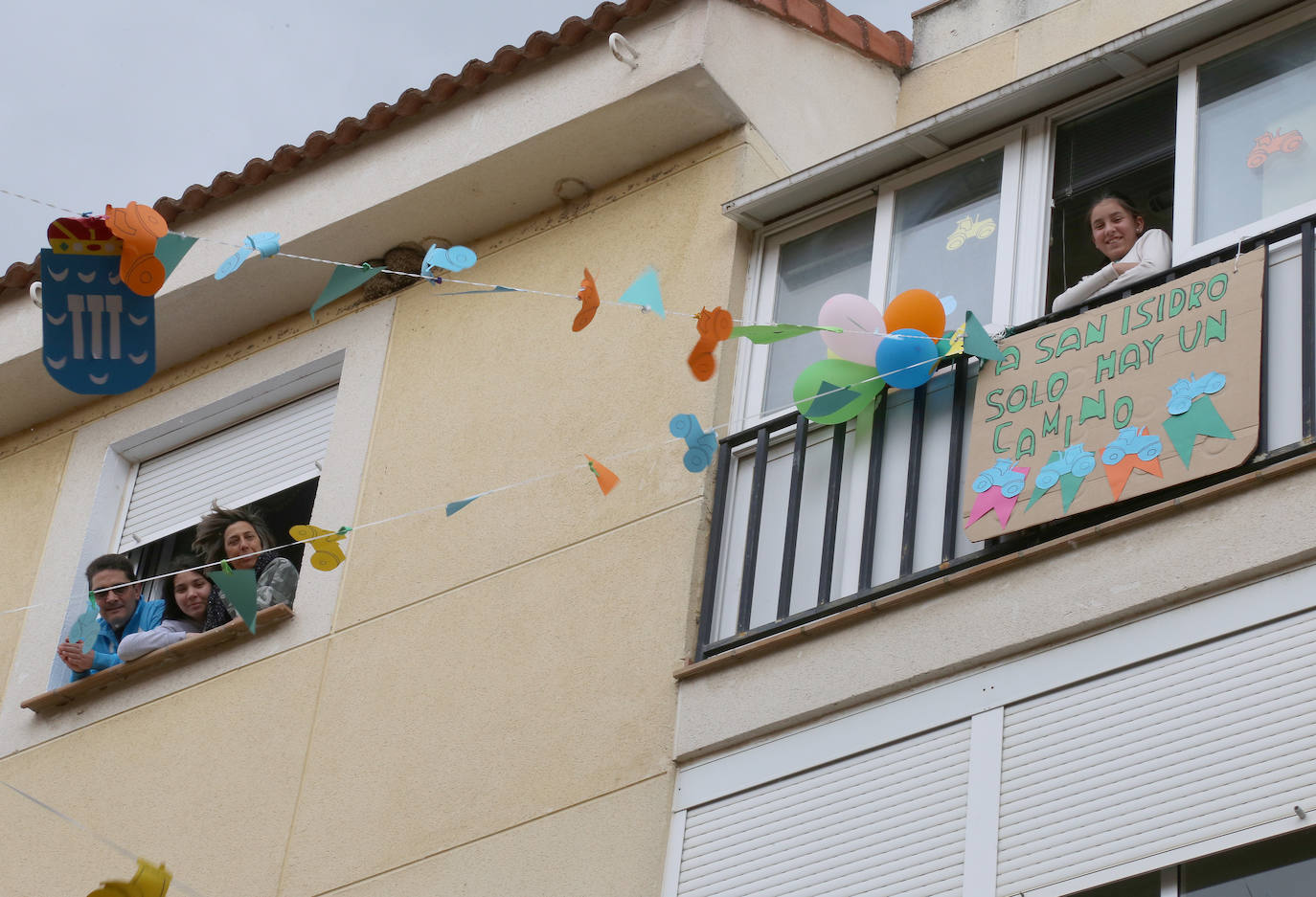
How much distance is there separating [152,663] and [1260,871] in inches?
200

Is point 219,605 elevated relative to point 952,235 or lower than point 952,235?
lower

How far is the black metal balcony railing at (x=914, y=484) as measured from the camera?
637cm

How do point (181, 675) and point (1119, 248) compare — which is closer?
point (1119, 248)

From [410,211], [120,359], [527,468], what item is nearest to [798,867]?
[527,468]

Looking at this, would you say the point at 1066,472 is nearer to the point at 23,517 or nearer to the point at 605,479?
the point at 605,479

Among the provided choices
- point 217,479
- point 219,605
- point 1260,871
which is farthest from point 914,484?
point 217,479

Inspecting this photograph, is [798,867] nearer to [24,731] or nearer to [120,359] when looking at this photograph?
[120,359]

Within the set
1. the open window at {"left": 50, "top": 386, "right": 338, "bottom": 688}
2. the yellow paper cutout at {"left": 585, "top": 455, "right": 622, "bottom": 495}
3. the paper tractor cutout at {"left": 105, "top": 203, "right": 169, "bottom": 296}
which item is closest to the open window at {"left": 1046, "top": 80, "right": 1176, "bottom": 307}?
the yellow paper cutout at {"left": 585, "top": 455, "right": 622, "bottom": 495}

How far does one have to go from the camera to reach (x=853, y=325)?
24.2ft

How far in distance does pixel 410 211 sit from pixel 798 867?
4237 mm

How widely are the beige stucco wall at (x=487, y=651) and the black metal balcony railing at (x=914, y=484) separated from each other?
0.19 m

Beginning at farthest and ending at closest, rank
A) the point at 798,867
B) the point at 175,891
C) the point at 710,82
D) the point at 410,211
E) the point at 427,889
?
the point at 410,211, the point at 710,82, the point at 175,891, the point at 427,889, the point at 798,867

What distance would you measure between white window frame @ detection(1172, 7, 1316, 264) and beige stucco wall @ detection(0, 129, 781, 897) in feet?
6.18

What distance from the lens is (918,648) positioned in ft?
21.8
